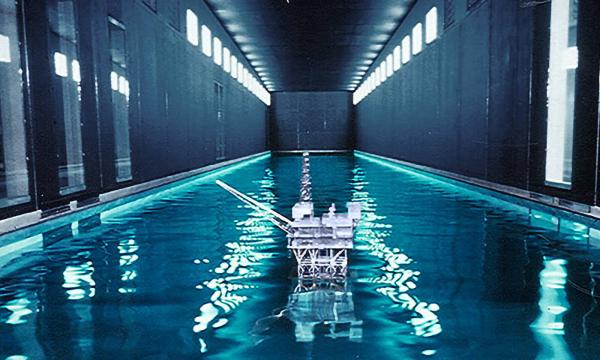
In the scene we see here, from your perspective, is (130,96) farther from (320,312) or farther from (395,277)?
(320,312)

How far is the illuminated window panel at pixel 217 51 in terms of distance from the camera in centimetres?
1606

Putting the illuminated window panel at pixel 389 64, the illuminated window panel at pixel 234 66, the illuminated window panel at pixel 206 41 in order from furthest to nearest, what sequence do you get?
the illuminated window panel at pixel 234 66
the illuminated window panel at pixel 389 64
the illuminated window panel at pixel 206 41

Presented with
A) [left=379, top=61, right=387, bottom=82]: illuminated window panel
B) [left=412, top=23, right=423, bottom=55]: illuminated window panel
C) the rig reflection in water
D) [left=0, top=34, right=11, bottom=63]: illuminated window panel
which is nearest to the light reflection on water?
the rig reflection in water

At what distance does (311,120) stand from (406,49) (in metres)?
20.3

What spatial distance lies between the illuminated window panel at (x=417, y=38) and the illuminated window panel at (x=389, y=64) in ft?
12.9

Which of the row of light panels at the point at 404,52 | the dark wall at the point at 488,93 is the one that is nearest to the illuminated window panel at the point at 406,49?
the row of light panels at the point at 404,52

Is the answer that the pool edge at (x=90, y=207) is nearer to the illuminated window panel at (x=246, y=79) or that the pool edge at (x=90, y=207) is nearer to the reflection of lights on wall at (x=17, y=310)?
the reflection of lights on wall at (x=17, y=310)

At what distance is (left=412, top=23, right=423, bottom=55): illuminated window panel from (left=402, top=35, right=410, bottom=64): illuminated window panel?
735 mm

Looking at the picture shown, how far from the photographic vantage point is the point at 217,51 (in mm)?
16531

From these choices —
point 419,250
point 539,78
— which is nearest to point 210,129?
point 539,78

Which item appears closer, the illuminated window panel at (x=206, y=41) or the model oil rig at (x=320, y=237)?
the model oil rig at (x=320, y=237)

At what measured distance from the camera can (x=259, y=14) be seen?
15.1 meters

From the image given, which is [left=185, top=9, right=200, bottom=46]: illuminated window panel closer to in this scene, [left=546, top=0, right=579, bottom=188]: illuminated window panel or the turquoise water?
the turquoise water

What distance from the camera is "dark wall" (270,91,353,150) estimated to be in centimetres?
3597
